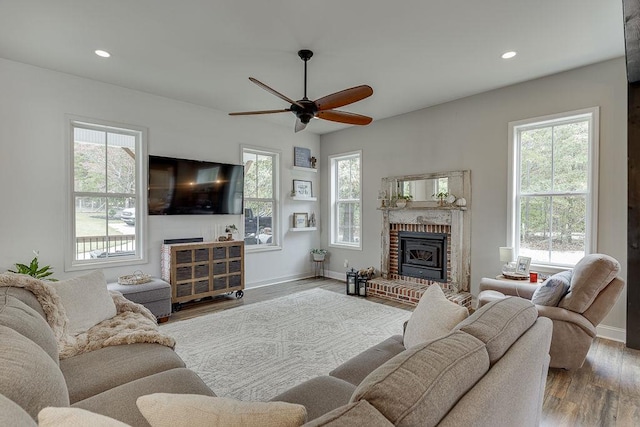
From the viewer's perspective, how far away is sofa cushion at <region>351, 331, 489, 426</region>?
0.79 metres

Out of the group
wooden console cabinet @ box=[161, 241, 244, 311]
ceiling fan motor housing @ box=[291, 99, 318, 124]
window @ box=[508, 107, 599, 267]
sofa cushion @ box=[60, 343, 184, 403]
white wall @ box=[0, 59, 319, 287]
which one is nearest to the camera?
sofa cushion @ box=[60, 343, 184, 403]

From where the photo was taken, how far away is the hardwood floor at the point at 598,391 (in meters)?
2.03

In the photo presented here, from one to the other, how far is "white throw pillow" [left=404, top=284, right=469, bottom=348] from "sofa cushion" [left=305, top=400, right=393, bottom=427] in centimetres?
95

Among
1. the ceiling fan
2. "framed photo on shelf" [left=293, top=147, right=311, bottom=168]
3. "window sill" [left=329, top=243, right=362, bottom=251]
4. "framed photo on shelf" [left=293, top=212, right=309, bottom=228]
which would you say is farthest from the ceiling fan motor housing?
"window sill" [left=329, top=243, right=362, bottom=251]

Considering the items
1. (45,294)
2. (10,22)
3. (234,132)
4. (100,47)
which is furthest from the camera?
(234,132)

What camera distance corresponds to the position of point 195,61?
342cm

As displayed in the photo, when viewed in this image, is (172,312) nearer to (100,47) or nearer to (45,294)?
(45,294)

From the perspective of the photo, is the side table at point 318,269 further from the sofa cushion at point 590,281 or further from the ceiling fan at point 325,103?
the sofa cushion at point 590,281

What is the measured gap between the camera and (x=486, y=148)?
4.30 m

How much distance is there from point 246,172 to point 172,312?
8.31 ft

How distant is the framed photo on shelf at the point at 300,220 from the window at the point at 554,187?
11.6 ft

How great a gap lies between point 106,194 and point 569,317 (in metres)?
5.11

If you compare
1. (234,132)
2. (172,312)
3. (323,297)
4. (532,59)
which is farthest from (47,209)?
(532,59)

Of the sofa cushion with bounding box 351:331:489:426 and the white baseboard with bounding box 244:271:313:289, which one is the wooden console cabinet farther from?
the sofa cushion with bounding box 351:331:489:426
